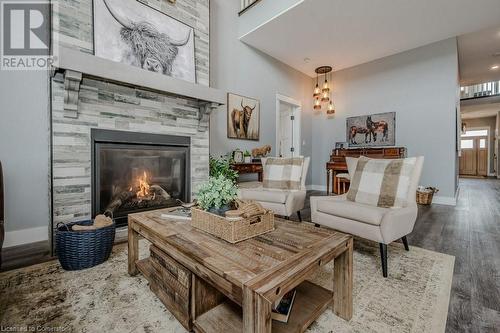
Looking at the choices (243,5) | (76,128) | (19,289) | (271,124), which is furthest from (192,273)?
(243,5)

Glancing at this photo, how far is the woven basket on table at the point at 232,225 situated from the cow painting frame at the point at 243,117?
108 inches

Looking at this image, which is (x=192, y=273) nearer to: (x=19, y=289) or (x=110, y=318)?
(x=110, y=318)

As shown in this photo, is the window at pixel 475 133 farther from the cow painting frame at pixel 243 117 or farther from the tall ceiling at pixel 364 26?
the cow painting frame at pixel 243 117

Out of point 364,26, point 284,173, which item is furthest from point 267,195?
point 364,26

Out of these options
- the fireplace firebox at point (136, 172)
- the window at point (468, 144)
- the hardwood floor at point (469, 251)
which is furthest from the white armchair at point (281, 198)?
the window at point (468, 144)

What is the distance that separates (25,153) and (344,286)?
9.46ft

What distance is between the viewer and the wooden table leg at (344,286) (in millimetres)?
1153

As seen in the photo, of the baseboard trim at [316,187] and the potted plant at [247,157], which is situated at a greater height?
the potted plant at [247,157]

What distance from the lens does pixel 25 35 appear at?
84.7 inches

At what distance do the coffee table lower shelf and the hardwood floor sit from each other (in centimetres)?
62

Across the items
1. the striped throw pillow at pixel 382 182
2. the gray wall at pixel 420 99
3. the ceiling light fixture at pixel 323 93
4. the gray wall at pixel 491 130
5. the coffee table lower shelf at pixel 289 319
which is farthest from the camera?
the gray wall at pixel 491 130

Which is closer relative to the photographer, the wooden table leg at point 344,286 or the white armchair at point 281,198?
the wooden table leg at point 344,286

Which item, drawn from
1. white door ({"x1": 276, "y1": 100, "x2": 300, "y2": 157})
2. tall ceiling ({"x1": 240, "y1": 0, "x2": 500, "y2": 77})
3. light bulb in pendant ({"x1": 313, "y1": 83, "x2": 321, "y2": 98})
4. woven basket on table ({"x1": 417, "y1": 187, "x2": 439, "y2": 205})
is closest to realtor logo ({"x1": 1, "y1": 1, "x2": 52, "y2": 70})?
tall ceiling ({"x1": 240, "y1": 0, "x2": 500, "y2": 77})

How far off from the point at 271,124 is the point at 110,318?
4119 millimetres
